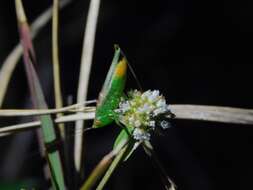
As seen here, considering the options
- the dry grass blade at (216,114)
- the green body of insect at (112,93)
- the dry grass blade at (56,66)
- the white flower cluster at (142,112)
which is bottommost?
the dry grass blade at (216,114)

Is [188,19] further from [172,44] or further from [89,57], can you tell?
[89,57]

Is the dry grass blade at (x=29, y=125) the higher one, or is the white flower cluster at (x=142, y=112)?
the dry grass blade at (x=29, y=125)

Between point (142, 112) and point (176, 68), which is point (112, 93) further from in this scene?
point (176, 68)

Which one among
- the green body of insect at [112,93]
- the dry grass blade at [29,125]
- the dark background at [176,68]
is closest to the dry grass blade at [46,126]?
the dry grass blade at [29,125]

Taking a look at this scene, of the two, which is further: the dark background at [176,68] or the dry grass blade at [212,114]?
the dark background at [176,68]

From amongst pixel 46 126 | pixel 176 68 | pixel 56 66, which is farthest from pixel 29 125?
pixel 176 68

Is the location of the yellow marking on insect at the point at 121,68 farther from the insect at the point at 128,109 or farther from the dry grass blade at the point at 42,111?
the dry grass blade at the point at 42,111

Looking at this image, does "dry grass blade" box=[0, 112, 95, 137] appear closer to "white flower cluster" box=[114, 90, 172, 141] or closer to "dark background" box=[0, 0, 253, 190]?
"white flower cluster" box=[114, 90, 172, 141]
